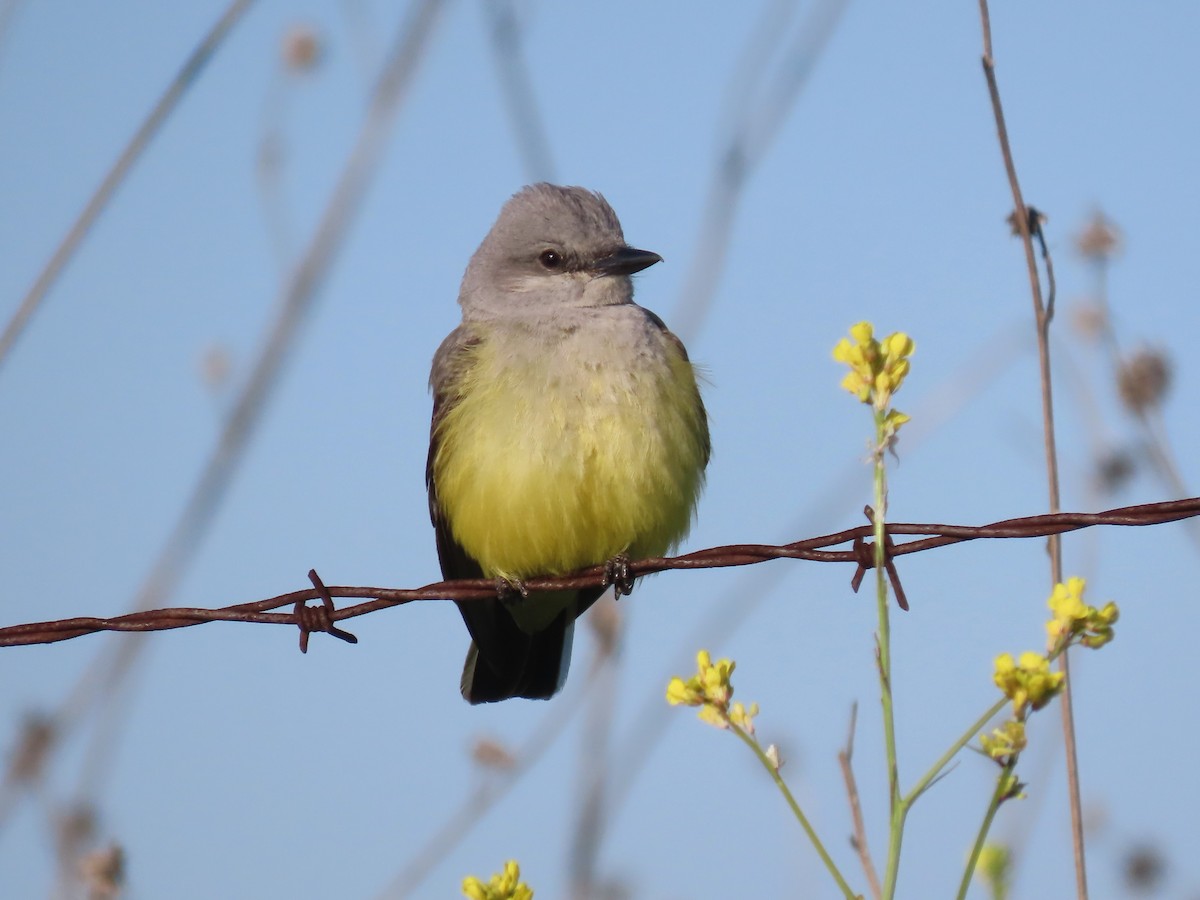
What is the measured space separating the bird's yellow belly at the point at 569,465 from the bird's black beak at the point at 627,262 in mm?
A: 715

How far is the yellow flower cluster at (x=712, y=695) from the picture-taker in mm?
2430

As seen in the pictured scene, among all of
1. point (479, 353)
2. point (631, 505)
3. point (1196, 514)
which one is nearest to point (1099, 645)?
point (1196, 514)

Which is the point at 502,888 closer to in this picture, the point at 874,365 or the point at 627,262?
the point at 874,365

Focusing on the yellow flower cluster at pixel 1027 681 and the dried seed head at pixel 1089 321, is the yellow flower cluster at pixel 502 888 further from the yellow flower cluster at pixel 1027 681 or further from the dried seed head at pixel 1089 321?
the dried seed head at pixel 1089 321

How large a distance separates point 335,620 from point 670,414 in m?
1.69

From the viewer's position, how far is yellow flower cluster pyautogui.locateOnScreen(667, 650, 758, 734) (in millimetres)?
2430

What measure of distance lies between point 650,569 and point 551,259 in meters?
2.31

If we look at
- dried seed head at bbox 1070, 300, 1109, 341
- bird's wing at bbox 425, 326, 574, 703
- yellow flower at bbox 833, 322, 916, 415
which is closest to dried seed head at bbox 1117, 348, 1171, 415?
dried seed head at bbox 1070, 300, 1109, 341

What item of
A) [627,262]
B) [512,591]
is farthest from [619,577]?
[627,262]

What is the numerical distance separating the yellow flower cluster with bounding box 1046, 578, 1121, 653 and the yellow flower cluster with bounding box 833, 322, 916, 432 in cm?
39

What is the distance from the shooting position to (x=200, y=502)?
14.3ft

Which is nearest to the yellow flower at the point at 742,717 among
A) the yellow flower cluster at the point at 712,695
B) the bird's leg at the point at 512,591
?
the yellow flower cluster at the point at 712,695

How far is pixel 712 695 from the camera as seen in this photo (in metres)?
2.44

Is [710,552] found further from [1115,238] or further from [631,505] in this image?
[1115,238]
